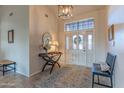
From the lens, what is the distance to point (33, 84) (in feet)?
11.0

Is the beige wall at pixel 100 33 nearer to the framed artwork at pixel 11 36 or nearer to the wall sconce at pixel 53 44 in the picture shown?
the wall sconce at pixel 53 44

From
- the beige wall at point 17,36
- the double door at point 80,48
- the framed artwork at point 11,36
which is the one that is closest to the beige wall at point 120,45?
the double door at point 80,48

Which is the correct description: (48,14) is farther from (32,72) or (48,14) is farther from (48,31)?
(32,72)

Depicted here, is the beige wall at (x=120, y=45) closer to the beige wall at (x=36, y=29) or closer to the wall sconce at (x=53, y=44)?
the beige wall at (x=36, y=29)

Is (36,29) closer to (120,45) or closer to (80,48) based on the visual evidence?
(80,48)

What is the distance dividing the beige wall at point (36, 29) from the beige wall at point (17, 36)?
0.20 metres

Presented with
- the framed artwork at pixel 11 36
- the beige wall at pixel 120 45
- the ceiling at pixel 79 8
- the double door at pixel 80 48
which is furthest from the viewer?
the double door at pixel 80 48

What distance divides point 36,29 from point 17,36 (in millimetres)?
822

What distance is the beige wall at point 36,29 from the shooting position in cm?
429

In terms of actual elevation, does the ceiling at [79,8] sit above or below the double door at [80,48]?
above

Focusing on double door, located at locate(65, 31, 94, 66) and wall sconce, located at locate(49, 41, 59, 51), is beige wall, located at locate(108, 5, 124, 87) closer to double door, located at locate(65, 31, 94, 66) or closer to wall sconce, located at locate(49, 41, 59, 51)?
double door, located at locate(65, 31, 94, 66)

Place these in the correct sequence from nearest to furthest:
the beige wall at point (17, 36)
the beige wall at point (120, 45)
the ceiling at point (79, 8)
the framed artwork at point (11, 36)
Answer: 1. the beige wall at point (120, 45)
2. the beige wall at point (17, 36)
3. the framed artwork at point (11, 36)
4. the ceiling at point (79, 8)

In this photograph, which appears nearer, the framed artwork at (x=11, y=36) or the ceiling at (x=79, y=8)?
the framed artwork at (x=11, y=36)

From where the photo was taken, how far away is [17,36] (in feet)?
15.1
